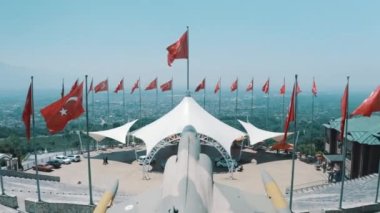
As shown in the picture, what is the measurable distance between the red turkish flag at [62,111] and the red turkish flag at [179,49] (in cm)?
1603

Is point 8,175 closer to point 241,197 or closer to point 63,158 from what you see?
point 63,158

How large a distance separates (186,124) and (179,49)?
7533 mm

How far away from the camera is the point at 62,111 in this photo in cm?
1659

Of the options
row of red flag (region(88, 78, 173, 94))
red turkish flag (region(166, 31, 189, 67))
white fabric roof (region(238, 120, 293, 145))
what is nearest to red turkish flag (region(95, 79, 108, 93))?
row of red flag (region(88, 78, 173, 94))

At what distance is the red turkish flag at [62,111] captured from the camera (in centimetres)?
1638

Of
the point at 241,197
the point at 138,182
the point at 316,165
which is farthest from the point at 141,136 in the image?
the point at 241,197

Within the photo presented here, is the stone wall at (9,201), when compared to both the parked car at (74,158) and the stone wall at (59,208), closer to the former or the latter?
the stone wall at (59,208)

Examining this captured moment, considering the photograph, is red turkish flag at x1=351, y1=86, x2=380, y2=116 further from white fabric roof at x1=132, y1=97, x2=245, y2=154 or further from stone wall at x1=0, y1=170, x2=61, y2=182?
stone wall at x1=0, y1=170, x2=61, y2=182

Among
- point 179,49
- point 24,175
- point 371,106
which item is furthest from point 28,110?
Result: point 179,49

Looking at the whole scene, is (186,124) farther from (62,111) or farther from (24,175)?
(62,111)

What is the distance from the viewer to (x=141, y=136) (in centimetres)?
3422

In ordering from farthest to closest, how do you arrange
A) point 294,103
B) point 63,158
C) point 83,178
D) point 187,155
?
point 63,158, point 83,178, point 294,103, point 187,155

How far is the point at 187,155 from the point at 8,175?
23.4 meters

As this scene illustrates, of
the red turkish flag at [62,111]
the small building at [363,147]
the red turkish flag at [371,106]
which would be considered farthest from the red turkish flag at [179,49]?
the red turkish flag at [371,106]
